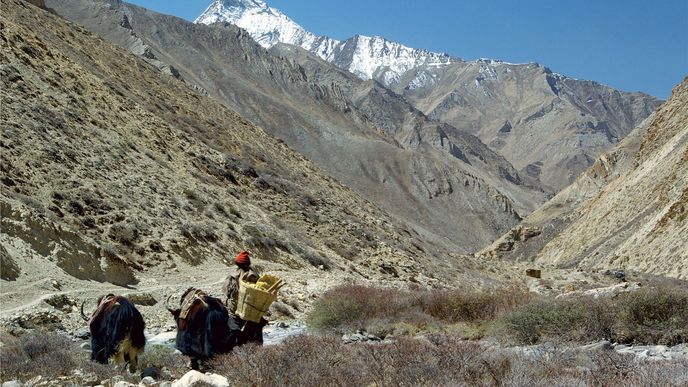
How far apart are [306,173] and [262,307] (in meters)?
39.2

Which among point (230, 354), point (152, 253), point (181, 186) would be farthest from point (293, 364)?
point (181, 186)

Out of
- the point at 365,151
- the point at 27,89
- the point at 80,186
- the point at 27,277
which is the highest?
the point at 365,151

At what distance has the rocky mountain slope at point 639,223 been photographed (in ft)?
108

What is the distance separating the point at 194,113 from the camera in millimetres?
44719

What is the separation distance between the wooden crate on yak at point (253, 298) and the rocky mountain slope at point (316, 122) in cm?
6613

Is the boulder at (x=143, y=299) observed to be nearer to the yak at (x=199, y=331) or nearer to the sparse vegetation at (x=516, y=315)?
the sparse vegetation at (x=516, y=315)

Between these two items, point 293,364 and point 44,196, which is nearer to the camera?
point 293,364

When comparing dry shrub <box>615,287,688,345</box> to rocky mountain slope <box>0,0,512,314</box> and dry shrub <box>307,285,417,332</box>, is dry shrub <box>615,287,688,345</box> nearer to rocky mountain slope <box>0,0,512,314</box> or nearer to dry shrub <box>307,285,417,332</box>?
dry shrub <box>307,285,417,332</box>

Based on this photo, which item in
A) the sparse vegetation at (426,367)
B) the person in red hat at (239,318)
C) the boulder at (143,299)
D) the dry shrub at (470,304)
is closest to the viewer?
the sparse vegetation at (426,367)

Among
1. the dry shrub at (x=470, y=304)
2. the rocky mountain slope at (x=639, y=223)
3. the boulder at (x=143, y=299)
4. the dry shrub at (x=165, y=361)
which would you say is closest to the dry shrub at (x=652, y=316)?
the dry shrub at (x=470, y=304)

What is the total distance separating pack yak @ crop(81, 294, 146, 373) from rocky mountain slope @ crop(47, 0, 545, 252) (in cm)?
6678

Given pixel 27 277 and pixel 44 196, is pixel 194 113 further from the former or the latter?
pixel 27 277

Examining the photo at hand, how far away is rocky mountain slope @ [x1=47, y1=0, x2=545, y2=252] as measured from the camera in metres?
88.0

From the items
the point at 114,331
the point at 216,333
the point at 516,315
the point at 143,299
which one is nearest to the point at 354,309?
the point at 516,315
